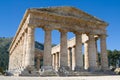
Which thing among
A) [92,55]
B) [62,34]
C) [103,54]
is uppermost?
[62,34]

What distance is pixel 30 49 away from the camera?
34.0 m

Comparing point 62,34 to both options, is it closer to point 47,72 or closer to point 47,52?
point 47,52

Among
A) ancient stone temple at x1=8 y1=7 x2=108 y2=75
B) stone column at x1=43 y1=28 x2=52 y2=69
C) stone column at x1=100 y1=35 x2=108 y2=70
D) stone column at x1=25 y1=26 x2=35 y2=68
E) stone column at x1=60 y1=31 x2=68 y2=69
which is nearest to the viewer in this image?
stone column at x1=25 y1=26 x2=35 y2=68

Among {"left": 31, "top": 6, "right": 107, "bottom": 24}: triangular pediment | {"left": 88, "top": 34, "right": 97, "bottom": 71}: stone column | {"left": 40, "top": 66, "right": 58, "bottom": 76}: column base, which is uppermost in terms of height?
{"left": 31, "top": 6, "right": 107, "bottom": 24}: triangular pediment

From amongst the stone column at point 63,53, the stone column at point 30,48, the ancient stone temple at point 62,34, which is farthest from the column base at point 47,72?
the stone column at point 63,53

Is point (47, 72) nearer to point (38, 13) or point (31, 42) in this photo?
point (31, 42)

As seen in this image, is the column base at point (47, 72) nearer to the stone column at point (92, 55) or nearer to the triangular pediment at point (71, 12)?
the stone column at point (92, 55)

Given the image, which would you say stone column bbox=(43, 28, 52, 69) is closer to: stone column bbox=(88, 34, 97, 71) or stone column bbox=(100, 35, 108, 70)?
stone column bbox=(88, 34, 97, 71)

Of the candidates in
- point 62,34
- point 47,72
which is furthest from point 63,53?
point 47,72

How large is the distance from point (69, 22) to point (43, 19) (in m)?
5.72

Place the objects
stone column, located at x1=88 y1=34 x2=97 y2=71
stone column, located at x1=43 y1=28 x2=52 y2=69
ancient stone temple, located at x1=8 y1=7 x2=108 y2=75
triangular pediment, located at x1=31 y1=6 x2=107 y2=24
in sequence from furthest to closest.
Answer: stone column, located at x1=88 y1=34 x2=97 y2=71, triangular pediment, located at x1=31 y1=6 x2=107 y2=24, stone column, located at x1=43 y1=28 x2=52 y2=69, ancient stone temple, located at x1=8 y1=7 x2=108 y2=75

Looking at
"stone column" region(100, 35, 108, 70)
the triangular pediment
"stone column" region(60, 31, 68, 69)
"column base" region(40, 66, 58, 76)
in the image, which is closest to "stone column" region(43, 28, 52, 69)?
"column base" region(40, 66, 58, 76)

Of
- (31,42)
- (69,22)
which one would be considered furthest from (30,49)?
(69,22)

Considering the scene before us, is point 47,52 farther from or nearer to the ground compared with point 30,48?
nearer to the ground
